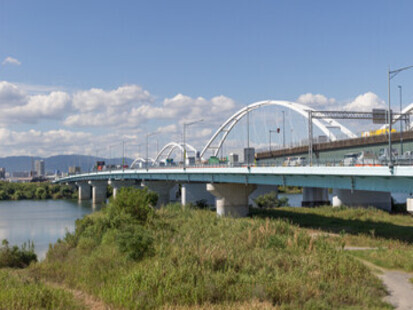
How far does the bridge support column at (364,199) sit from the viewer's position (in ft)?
209

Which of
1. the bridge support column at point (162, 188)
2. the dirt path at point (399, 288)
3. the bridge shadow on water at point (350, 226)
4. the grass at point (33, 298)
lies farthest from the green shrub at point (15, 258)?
the bridge support column at point (162, 188)

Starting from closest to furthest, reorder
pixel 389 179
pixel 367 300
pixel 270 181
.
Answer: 1. pixel 367 300
2. pixel 389 179
3. pixel 270 181

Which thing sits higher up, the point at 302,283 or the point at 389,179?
the point at 389,179

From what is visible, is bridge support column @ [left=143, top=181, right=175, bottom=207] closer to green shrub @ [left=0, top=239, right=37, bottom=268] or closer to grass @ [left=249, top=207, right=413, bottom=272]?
grass @ [left=249, top=207, right=413, bottom=272]

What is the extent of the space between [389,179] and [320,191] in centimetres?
4517

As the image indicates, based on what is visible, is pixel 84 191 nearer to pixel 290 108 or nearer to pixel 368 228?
pixel 290 108


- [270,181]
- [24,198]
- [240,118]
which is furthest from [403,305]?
[24,198]

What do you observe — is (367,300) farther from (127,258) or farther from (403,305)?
(127,258)

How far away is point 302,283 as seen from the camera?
19.0m

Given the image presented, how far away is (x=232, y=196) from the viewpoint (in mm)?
58969

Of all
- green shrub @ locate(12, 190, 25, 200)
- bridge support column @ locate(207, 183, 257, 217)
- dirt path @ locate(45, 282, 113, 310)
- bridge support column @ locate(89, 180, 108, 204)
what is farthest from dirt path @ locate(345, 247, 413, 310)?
green shrub @ locate(12, 190, 25, 200)

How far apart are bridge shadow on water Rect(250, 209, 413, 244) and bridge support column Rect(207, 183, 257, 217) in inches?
124

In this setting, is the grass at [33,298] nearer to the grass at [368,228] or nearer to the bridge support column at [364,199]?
the grass at [368,228]

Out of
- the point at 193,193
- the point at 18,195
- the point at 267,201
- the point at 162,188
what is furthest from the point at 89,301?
the point at 18,195
